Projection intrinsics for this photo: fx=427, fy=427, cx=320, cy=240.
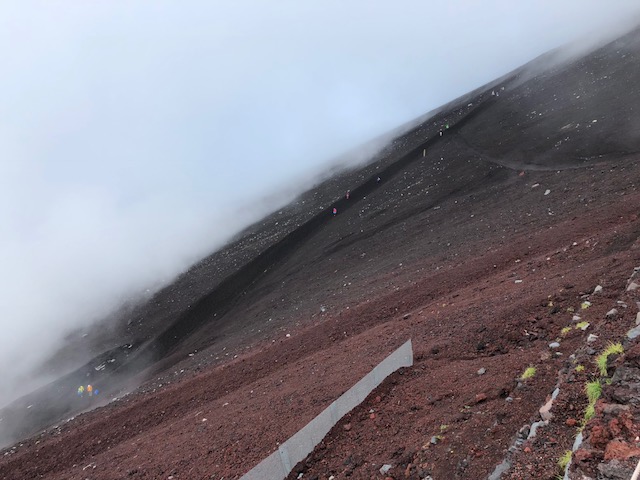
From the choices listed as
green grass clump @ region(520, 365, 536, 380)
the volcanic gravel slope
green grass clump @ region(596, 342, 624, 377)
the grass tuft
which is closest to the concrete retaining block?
the volcanic gravel slope

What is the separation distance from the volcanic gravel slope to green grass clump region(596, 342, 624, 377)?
0.26 metres

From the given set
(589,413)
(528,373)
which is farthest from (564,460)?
(528,373)

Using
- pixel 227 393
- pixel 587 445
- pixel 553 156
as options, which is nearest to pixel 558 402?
pixel 587 445

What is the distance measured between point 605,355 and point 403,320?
729cm

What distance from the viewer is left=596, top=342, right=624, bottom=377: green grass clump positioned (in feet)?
14.5

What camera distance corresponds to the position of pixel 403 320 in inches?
464

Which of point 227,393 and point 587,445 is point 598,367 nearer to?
point 587,445

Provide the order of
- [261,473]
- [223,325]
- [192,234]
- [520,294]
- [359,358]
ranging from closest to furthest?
1. [261,473]
2. [520,294]
3. [359,358]
4. [223,325]
5. [192,234]

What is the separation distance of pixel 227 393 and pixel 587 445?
10.6 metres

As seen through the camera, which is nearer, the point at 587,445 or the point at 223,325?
the point at 587,445

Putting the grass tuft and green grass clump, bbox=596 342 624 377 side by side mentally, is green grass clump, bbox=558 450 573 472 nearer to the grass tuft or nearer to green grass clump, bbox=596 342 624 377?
green grass clump, bbox=596 342 624 377

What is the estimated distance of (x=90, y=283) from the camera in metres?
37.8

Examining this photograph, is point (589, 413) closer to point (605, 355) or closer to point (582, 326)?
point (605, 355)

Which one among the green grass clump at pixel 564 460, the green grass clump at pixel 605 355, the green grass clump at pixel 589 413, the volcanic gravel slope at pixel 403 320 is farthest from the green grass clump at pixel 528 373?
the green grass clump at pixel 564 460
